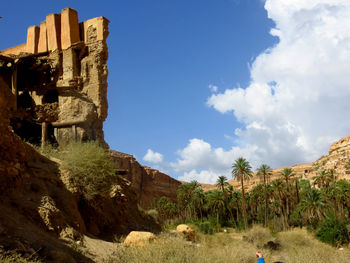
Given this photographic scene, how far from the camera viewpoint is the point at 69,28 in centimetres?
2517

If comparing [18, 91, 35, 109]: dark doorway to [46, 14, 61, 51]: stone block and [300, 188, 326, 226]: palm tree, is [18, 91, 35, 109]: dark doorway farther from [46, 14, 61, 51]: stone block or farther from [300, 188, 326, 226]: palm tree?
[300, 188, 326, 226]: palm tree

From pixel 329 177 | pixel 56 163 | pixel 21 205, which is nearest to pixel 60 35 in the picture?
pixel 56 163

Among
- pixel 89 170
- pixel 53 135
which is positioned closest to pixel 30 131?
pixel 53 135

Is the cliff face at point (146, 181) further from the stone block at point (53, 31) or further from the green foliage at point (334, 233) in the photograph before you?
the stone block at point (53, 31)

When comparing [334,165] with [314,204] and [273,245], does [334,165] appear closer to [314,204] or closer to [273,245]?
[314,204]

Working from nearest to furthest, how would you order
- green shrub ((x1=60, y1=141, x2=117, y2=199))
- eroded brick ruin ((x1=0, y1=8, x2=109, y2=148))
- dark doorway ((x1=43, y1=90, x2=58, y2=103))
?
green shrub ((x1=60, y1=141, x2=117, y2=199))
eroded brick ruin ((x1=0, y1=8, x2=109, y2=148))
dark doorway ((x1=43, y1=90, x2=58, y2=103))

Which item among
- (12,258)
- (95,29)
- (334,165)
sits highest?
(95,29)

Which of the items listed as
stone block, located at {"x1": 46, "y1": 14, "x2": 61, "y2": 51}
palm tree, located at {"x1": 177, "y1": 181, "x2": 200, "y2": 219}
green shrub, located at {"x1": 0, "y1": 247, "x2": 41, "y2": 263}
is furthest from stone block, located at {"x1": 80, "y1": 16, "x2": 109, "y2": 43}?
palm tree, located at {"x1": 177, "y1": 181, "x2": 200, "y2": 219}

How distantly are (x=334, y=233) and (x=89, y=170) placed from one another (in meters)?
23.2

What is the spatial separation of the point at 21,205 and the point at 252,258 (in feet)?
32.5

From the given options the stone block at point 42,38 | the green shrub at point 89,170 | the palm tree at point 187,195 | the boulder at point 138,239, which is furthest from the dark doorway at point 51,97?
the palm tree at point 187,195

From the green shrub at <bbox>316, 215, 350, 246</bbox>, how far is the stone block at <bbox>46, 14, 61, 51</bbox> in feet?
85.0

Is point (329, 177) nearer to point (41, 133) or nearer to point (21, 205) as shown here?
point (41, 133)

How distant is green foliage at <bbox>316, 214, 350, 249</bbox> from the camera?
1190 inches
